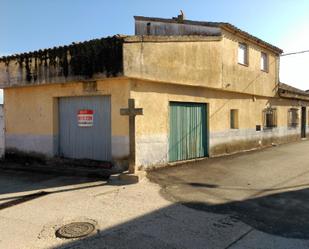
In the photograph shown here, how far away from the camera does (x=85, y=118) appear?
1062cm

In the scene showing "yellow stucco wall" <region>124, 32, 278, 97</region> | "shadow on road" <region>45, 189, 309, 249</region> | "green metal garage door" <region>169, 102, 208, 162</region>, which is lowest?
"shadow on road" <region>45, 189, 309, 249</region>

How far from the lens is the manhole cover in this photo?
5.14 m

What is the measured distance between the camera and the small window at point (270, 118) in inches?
711

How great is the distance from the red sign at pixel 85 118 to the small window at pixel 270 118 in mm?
10838

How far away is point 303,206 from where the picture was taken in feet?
22.0

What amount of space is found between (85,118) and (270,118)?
11852 mm

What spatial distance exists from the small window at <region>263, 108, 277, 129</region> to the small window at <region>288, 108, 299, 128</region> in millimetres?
2456

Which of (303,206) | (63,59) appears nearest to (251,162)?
(303,206)

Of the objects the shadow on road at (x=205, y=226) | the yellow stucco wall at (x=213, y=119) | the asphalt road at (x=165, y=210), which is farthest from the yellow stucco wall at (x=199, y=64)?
the shadow on road at (x=205, y=226)

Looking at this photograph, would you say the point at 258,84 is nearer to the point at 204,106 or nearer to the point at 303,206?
the point at 204,106

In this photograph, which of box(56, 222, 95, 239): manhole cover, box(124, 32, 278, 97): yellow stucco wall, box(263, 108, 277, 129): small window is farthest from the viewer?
box(263, 108, 277, 129): small window

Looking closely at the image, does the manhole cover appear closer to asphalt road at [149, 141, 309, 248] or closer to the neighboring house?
asphalt road at [149, 141, 309, 248]

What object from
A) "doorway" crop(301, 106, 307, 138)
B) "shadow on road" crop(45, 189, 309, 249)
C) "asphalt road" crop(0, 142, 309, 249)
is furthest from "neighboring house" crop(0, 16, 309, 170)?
"doorway" crop(301, 106, 307, 138)

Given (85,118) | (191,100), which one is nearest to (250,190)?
(191,100)
